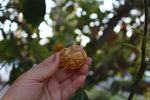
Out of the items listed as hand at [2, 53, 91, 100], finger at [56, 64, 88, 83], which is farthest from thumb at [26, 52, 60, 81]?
finger at [56, 64, 88, 83]

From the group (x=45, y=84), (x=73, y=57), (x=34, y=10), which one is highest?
(x=34, y=10)

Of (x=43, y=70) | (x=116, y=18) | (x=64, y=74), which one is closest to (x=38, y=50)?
(x=43, y=70)

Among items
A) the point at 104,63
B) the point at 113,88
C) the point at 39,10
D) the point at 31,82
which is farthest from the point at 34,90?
the point at 104,63

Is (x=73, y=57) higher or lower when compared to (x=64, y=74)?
higher

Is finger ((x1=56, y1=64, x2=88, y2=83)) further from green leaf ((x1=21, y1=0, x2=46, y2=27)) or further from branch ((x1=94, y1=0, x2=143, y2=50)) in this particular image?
green leaf ((x1=21, y1=0, x2=46, y2=27))

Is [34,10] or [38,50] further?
[38,50]

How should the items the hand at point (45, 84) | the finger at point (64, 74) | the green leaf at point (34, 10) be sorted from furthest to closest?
the finger at point (64, 74), the hand at point (45, 84), the green leaf at point (34, 10)

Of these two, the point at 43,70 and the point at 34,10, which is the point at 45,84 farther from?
the point at 34,10

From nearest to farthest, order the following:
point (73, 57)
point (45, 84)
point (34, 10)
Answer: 1. point (34, 10)
2. point (73, 57)
3. point (45, 84)

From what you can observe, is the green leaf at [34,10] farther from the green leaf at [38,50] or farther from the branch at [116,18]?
the branch at [116,18]

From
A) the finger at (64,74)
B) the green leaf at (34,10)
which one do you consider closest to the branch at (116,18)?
the finger at (64,74)
